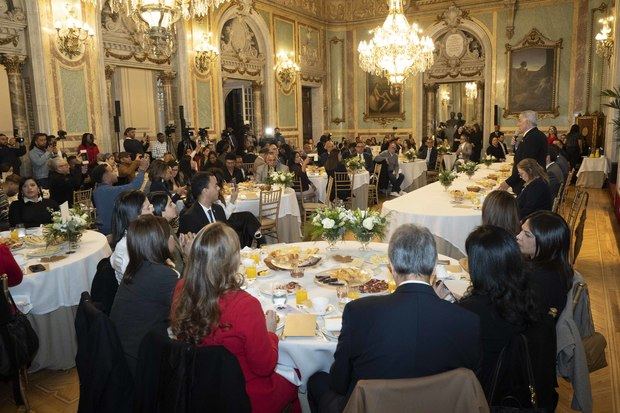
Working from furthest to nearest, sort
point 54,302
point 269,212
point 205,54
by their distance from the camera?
point 205,54 → point 269,212 → point 54,302

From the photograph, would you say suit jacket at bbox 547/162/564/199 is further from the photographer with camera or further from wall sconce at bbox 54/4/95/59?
wall sconce at bbox 54/4/95/59

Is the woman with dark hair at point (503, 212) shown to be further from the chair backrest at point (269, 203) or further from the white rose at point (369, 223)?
the chair backrest at point (269, 203)

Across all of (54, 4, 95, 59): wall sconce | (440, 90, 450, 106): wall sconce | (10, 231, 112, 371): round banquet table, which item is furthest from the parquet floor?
(440, 90, 450, 106): wall sconce

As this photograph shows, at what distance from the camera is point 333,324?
278 cm

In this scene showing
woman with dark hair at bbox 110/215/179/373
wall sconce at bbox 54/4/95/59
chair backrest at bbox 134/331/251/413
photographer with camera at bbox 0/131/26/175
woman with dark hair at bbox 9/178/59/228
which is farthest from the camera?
wall sconce at bbox 54/4/95/59

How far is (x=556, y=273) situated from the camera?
281 centimetres

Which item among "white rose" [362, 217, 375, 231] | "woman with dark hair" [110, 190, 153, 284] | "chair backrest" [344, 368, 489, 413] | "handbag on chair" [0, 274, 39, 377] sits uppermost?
"woman with dark hair" [110, 190, 153, 284]

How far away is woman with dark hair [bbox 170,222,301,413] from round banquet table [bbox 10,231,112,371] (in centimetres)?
211

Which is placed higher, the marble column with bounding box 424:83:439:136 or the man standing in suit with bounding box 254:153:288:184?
the marble column with bounding box 424:83:439:136

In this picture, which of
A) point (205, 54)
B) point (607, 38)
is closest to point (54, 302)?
point (205, 54)

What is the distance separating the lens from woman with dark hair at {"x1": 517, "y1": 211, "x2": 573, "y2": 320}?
2766 mm

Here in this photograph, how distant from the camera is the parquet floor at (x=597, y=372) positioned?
144 inches

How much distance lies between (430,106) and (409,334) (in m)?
18.1

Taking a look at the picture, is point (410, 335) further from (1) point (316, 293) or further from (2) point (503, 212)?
(2) point (503, 212)
